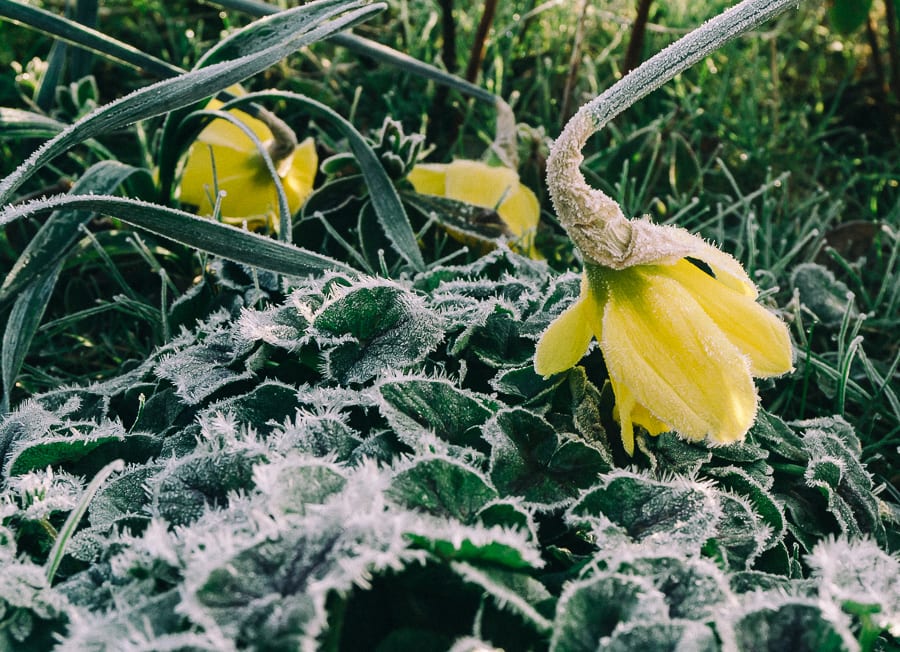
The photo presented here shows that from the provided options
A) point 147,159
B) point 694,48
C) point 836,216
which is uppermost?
point 694,48

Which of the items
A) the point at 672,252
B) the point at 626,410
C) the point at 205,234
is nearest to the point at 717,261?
the point at 672,252

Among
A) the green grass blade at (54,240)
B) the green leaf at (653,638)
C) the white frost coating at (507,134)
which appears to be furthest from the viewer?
the white frost coating at (507,134)

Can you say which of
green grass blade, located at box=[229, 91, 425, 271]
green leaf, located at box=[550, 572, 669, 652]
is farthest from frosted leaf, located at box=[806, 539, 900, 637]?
green grass blade, located at box=[229, 91, 425, 271]

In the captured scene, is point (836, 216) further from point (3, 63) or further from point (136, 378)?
point (3, 63)

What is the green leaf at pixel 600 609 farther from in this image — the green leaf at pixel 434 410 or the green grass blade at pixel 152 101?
the green grass blade at pixel 152 101

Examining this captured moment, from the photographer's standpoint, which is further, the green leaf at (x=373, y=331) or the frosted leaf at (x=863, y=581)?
the green leaf at (x=373, y=331)

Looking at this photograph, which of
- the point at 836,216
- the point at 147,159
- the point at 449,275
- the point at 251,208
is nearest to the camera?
the point at 449,275

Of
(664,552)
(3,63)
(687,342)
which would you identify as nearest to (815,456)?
(687,342)

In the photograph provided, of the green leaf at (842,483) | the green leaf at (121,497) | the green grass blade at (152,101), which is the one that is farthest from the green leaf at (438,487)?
the green grass blade at (152,101)

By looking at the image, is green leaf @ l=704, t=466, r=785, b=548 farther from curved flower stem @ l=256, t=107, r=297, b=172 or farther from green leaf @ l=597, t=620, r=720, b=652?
curved flower stem @ l=256, t=107, r=297, b=172
